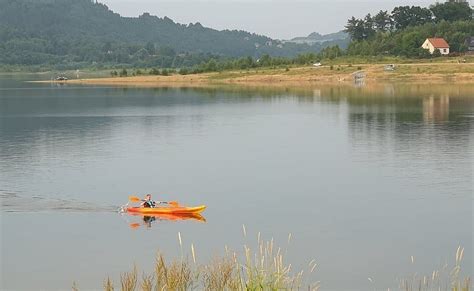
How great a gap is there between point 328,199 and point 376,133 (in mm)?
31927

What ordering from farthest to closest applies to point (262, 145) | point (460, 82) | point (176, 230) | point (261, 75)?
point (261, 75) → point (460, 82) → point (262, 145) → point (176, 230)

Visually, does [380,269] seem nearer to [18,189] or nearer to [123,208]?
[123,208]

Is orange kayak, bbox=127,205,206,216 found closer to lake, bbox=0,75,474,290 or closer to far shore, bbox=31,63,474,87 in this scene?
lake, bbox=0,75,474,290

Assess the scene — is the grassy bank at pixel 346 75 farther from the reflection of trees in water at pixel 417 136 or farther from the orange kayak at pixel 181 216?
the orange kayak at pixel 181 216

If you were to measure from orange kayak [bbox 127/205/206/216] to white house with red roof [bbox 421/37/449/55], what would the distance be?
150 metres

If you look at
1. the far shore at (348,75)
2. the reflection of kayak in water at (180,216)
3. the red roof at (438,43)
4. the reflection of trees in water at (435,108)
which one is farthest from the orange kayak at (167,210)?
the red roof at (438,43)

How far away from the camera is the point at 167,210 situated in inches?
1710

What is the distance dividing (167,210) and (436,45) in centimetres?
15110

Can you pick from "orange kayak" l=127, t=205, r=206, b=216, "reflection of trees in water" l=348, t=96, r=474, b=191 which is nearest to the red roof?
"reflection of trees in water" l=348, t=96, r=474, b=191

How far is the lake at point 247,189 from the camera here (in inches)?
1378

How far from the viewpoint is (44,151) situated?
70.2 meters

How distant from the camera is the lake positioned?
3500 centimetres

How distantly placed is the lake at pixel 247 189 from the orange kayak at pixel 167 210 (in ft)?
2.18

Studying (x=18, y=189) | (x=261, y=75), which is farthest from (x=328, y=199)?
(x=261, y=75)
